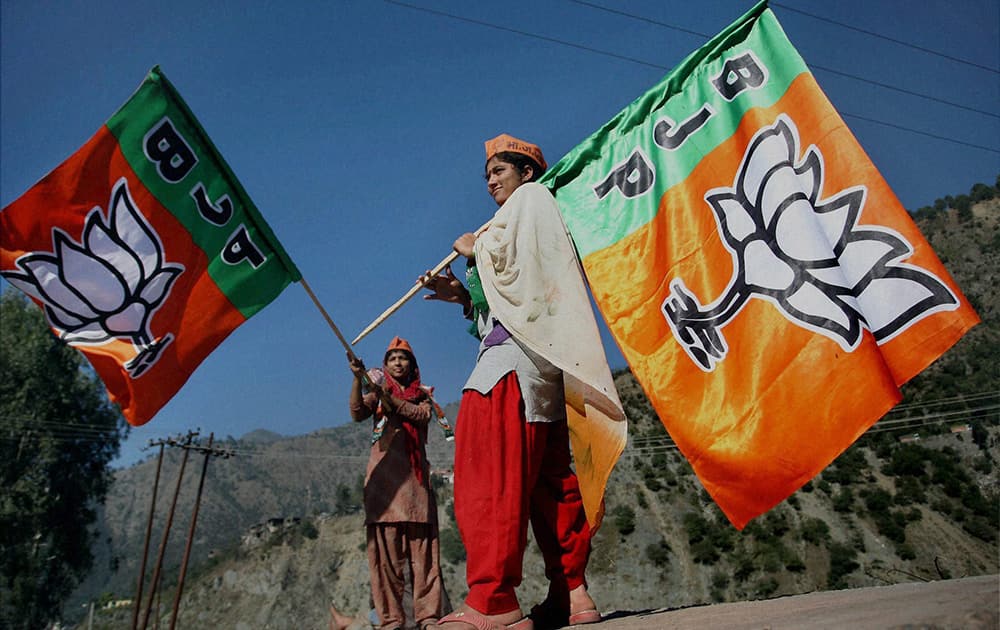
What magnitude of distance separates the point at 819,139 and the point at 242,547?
2517 inches

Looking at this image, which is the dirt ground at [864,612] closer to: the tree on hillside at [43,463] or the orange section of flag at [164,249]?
the orange section of flag at [164,249]

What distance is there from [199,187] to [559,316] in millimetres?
2671

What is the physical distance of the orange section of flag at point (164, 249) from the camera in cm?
405

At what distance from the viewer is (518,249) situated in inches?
127

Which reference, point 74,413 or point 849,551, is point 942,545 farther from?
point 74,413

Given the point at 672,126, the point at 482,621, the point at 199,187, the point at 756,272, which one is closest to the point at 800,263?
the point at 756,272

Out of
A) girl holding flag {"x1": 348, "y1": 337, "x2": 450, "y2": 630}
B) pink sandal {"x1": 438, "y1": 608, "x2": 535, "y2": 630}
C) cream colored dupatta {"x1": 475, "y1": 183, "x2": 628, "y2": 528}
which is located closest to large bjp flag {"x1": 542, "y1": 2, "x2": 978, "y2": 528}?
cream colored dupatta {"x1": 475, "y1": 183, "x2": 628, "y2": 528}

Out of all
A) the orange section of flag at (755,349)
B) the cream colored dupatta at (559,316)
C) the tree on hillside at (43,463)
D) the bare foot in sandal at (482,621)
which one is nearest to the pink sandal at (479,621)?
the bare foot in sandal at (482,621)

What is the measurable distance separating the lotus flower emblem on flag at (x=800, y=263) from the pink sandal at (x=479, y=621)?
1.34m

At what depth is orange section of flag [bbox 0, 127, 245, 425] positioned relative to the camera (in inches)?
159

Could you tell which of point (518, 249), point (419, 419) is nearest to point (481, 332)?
point (518, 249)

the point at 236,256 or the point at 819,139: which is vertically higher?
the point at 236,256

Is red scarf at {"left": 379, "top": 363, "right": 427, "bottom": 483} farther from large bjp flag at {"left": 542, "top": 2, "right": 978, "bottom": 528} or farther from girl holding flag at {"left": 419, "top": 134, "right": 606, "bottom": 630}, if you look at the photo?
large bjp flag at {"left": 542, "top": 2, "right": 978, "bottom": 528}

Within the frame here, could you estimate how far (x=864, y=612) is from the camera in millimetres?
1962
